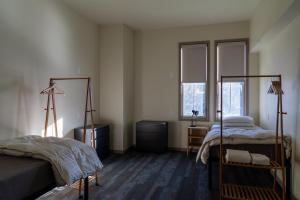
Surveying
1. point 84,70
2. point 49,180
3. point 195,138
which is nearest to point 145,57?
point 84,70

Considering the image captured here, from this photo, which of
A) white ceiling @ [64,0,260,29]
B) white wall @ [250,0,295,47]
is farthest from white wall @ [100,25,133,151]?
white wall @ [250,0,295,47]

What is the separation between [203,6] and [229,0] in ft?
1.48

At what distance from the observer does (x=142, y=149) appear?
5.08 m

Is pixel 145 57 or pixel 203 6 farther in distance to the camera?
pixel 145 57

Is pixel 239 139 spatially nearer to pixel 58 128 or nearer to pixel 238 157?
pixel 238 157

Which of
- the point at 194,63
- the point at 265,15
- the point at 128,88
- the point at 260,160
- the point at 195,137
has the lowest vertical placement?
the point at 195,137

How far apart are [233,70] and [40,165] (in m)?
4.25

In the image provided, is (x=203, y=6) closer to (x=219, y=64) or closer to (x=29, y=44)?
(x=219, y=64)

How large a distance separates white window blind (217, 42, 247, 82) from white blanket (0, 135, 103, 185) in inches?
142

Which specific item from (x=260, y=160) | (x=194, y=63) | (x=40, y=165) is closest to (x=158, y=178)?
(x=260, y=160)

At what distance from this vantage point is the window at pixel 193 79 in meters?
5.10

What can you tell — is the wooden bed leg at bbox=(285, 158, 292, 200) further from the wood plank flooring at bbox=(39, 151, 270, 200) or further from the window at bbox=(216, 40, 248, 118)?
the window at bbox=(216, 40, 248, 118)

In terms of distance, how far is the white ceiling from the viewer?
3857 millimetres

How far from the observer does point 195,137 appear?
4.95 meters
